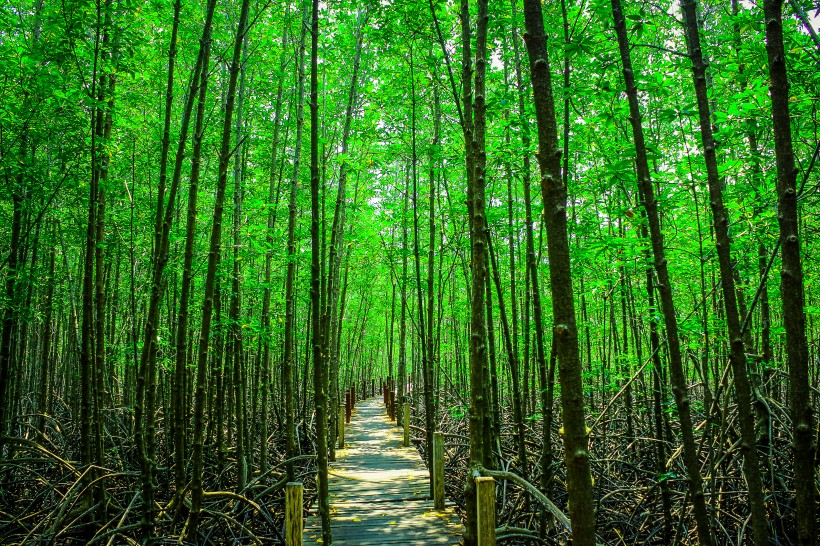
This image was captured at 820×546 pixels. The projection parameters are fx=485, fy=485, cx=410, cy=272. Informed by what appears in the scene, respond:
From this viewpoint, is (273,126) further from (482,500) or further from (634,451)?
(634,451)

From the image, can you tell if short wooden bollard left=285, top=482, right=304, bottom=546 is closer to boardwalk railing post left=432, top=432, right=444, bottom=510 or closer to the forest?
the forest

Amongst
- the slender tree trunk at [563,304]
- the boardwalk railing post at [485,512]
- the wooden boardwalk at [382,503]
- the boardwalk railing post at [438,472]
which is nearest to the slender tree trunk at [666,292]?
the slender tree trunk at [563,304]

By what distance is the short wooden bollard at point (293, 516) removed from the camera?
3.79 m

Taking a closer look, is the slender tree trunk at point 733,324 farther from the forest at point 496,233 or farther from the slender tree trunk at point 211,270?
the slender tree trunk at point 211,270

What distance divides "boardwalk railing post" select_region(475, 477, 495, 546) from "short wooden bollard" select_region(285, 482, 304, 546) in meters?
1.43

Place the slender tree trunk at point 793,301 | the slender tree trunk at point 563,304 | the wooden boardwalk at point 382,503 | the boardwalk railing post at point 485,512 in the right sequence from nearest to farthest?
1. the slender tree trunk at point 563,304
2. the slender tree trunk at point 793,301
3. the boardwalk railing post at point 485,512
4. the wooden boardwalk at point 382,503

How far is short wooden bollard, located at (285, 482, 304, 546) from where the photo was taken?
3.79 metres

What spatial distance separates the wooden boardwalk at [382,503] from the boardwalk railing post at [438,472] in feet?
0.36

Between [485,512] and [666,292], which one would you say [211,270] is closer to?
[485,512]

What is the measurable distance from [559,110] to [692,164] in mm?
1866

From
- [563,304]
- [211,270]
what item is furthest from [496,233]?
[563,304]

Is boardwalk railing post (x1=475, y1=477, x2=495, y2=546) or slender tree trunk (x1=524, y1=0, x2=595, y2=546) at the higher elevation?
slender tree trunk (x1=524, y1=0, x2=595, y2=546)

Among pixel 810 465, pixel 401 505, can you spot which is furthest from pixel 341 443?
pixel 810 465

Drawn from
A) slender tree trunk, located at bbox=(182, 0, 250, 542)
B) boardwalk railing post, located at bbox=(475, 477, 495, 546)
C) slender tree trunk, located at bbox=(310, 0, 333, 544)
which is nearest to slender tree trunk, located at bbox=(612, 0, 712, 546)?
boardwalk railing post, located at bbox=(475, 477, 495, 546)
